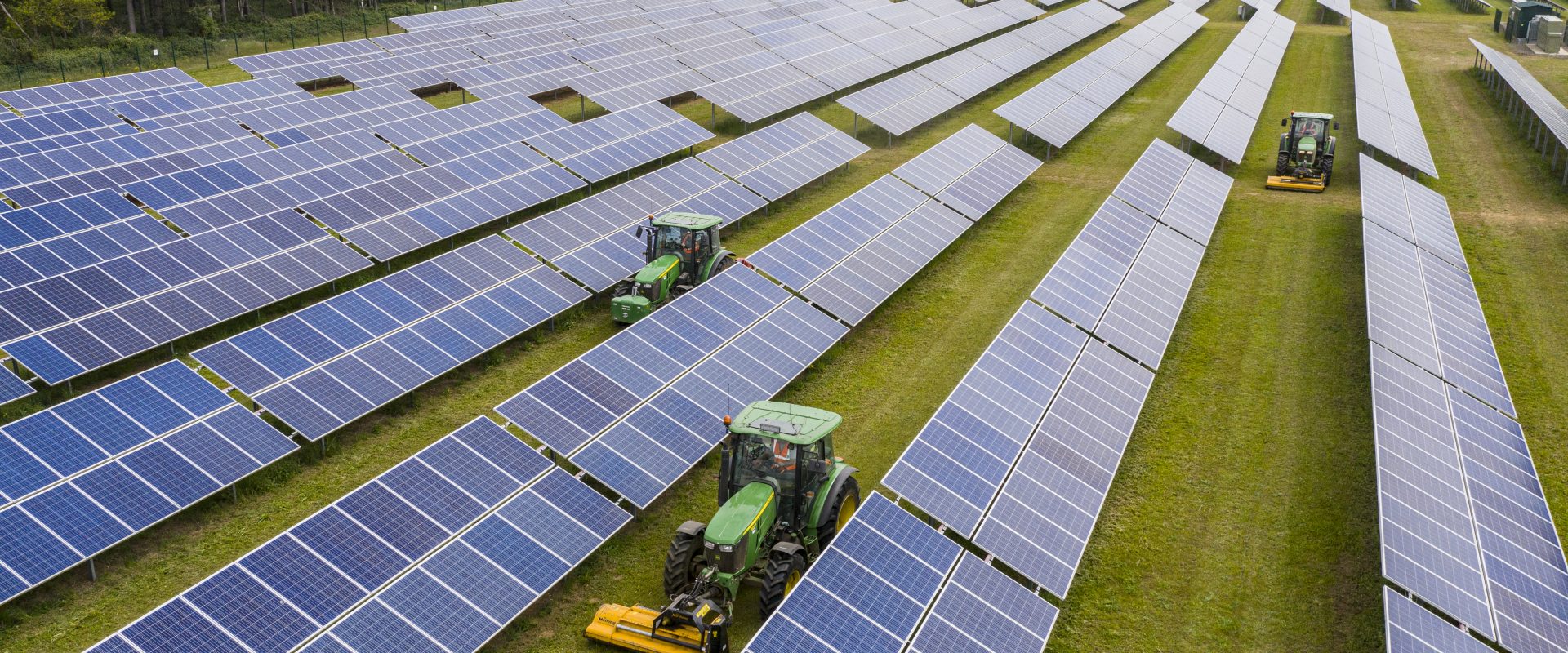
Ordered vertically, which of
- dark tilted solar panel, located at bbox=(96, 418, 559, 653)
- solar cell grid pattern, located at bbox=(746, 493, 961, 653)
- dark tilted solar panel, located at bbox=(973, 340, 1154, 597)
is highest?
solar cell grid pattern, located at bbox=(746, 493, 961, 653)

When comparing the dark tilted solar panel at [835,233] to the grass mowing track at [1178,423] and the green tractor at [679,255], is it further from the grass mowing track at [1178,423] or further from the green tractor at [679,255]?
the grass mowing track at [1178,423]

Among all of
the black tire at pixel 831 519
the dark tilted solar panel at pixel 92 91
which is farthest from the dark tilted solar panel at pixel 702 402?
the dark tilted solar panel at pixel 92 91

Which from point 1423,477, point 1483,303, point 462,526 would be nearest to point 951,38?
point 1483,303

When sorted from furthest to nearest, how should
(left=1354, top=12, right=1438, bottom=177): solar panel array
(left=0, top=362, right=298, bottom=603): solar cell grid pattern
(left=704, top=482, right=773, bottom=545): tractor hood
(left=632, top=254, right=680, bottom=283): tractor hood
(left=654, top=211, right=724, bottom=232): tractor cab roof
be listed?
1. (left=1354, top=12, right=1438, bottom=177): solar panel array
2. (left=654, top=211, right=724, bottom=232): tractor cab roof
3. (left=632, top=254, right=680, bottom=283): tractor hood
4. (left=0, top=362, right=298, bottom=603): solar cell grid pattern
5. (left=704, top=482, right=773, bottom=545): tractor hood

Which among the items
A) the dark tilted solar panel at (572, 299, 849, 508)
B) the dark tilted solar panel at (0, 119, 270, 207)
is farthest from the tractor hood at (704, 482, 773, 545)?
the dark tilted solar panel at (0, 119, 270, 207)

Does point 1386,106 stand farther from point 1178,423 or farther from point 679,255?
point 679,255

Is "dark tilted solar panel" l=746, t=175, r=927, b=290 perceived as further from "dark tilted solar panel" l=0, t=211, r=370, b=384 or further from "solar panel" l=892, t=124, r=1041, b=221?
"dark tilted solar panel" l=0, t=211, r=370, b=384

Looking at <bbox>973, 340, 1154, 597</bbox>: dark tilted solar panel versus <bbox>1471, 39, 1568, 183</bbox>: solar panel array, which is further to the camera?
<bbox>1471, 39, 1568, 183</bbox>: solar panel array
